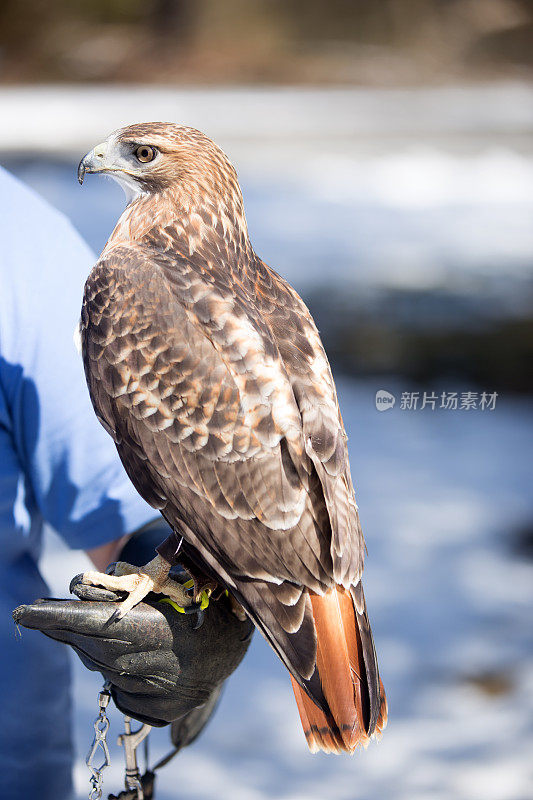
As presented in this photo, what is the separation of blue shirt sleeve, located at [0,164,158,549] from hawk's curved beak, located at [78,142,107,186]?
36 centimetres

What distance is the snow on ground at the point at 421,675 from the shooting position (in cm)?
305

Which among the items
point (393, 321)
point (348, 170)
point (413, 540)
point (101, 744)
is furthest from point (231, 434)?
point (348, 170)

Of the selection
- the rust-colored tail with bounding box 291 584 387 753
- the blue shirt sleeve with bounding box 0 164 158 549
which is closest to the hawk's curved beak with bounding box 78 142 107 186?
the blue shirt sleeve with bounding box 0 164 158 549

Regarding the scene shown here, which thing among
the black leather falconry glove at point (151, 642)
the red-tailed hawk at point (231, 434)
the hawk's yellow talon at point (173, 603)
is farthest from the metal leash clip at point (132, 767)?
the red-tailed hawk at point (231, 434)

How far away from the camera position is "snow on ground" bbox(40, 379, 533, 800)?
10.0 feet

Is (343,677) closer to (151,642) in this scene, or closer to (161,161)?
(151,642)

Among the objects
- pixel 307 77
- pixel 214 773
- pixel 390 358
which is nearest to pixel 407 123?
pixel 307 77

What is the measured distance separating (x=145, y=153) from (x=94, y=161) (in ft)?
0.26

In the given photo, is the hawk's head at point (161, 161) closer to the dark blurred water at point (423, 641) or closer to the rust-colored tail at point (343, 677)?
the rust-colored tail at point (343, 677)

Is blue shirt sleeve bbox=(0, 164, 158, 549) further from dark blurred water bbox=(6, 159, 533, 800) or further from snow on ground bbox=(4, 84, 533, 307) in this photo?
snow on ground bbox=(4, 84, 533, 307)

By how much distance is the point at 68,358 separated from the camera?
1.67 m

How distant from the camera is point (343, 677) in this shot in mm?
1345

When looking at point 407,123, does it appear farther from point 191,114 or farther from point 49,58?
point 49,58

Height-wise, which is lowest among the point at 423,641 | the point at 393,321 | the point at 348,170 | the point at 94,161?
the point at 423,641
